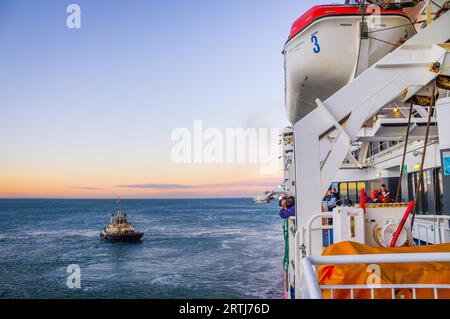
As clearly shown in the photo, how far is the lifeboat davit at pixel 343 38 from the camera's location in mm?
A: 6727

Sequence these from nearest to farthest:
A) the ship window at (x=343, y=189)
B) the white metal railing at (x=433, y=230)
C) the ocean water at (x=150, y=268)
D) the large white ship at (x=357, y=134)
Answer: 1. the large white ship at (x=357, y=134)
2. the white metal railing at (x=433, y=230)
3. the ocean water at (x=150, y=268)
4. the ship window at (x=343, y=189)

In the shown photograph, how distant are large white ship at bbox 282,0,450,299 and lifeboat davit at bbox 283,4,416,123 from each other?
0.06 ft

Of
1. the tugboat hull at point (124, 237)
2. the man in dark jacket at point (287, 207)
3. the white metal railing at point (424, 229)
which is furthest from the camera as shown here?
the tugboat hull at point (124, 237)

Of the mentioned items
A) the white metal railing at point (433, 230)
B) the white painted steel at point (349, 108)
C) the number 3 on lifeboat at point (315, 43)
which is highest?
the number 3 on lifeboat at point (315, 43)

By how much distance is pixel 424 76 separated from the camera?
4625 mm

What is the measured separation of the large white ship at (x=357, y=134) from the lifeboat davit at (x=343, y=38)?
0.02 metres

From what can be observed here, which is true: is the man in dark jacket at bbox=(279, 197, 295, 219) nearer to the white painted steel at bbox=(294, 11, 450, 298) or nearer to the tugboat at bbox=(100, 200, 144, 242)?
the white painted steel at bbox=(294, 11, 450, 298)

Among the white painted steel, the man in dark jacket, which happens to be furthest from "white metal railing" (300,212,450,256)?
the man in dark jacket

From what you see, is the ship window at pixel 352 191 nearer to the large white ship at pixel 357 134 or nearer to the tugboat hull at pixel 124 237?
the large white ship at pixel 357 134

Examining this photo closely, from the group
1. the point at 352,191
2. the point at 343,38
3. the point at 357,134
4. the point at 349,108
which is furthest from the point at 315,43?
the point at 352,191

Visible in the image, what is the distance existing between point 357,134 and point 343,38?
262 centimetres

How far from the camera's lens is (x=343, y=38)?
22.2ft

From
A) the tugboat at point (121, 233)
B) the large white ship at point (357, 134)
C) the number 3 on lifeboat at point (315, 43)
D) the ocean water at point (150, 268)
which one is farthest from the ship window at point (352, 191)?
the tugboat at point (121, 233)
